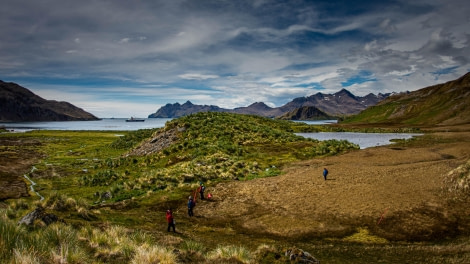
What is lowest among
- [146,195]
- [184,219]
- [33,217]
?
[184,219]

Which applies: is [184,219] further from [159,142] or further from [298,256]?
[159,142]

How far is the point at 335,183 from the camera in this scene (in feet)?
120

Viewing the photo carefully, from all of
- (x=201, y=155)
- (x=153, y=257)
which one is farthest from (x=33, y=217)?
(x=201, y=155)

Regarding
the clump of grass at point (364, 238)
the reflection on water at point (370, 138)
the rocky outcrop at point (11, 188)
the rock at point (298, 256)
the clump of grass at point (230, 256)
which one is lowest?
the rocky outcrop at point (11, 188)

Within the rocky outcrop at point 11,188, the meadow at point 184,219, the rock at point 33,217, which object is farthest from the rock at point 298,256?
the rocky outcrop at point 11,188

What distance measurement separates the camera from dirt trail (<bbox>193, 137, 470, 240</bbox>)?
25484 mm

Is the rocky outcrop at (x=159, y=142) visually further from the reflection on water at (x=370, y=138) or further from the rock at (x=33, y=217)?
the rock at (x=33, y=217)

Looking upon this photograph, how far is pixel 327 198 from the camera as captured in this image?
31.2 metres

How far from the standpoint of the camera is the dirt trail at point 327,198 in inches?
1003

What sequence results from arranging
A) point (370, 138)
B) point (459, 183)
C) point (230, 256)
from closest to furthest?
1. point (230, 256)
2. point (459, 183)
3. point (370, 138)

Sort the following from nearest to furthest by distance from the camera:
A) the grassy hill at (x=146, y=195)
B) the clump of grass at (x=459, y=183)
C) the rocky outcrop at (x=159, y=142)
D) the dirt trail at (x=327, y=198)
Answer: the grassy hill at (x=146, y=195) < the dirt trail at (x=327, y=198) < the clump of grass at (x=459, y=183) < the rocky outcrop at (x=159, y=142)

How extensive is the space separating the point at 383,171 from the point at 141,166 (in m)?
43.9

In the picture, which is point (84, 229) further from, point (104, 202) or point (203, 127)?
point (203, 127)

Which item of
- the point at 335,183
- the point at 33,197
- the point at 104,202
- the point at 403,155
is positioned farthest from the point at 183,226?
the point at 403,155
